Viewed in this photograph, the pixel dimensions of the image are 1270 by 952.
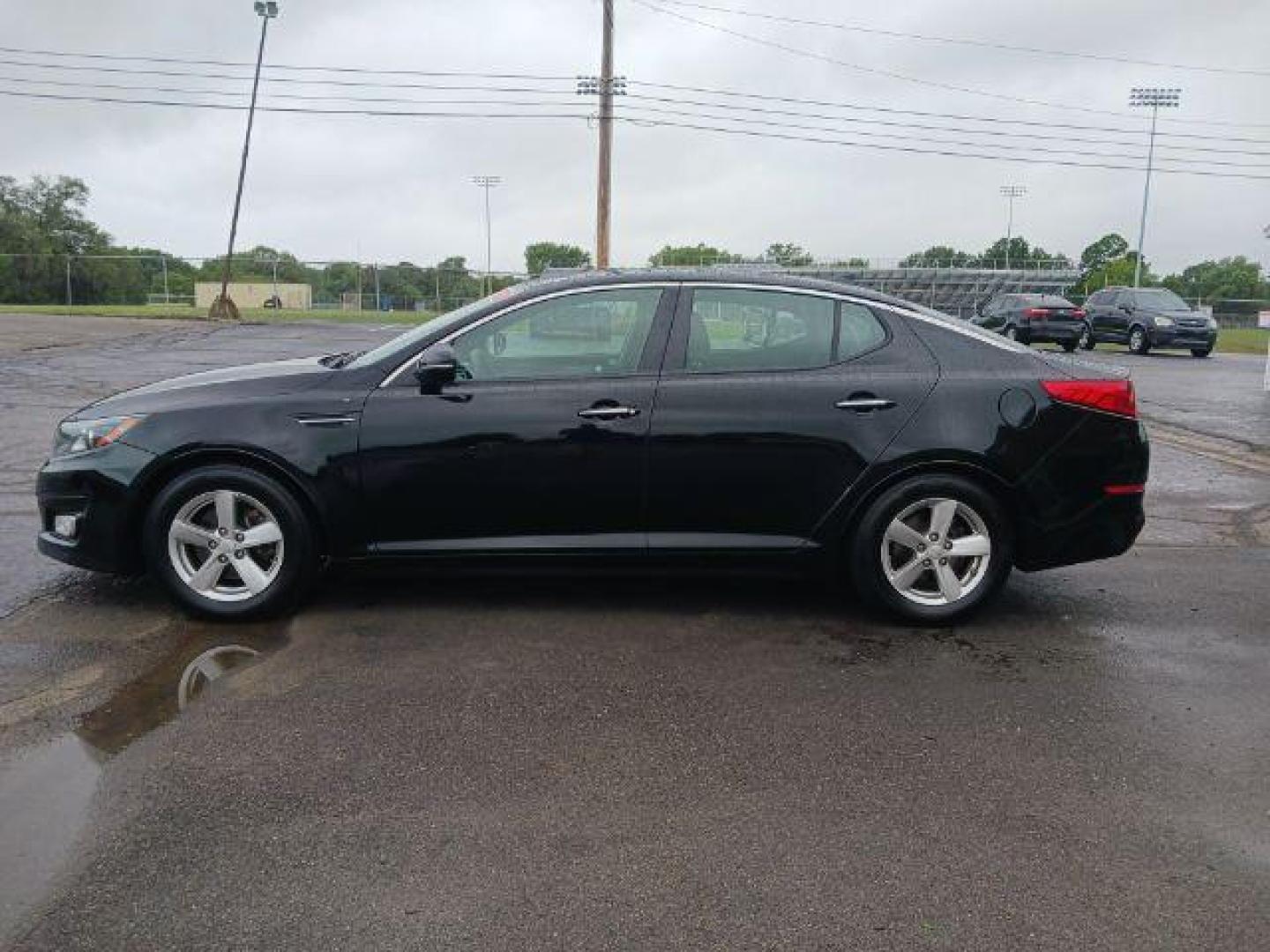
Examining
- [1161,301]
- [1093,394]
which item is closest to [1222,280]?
[1161,301]

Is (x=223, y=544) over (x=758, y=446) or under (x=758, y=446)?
under

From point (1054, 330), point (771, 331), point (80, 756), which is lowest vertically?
point (80, 756)

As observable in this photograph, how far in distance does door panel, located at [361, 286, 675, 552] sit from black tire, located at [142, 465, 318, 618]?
36 centimetres

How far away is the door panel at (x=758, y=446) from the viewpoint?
184 inches

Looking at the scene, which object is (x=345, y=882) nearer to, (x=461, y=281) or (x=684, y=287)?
(x=684, y=287)

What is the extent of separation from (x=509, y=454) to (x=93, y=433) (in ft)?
6.20

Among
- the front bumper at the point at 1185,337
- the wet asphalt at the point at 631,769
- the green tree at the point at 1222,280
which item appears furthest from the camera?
the green tree at the point at 1222,280

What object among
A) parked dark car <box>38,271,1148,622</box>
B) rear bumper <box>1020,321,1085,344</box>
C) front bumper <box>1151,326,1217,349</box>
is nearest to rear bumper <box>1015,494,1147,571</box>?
parked dark car <box>38,271,1148,622</box>

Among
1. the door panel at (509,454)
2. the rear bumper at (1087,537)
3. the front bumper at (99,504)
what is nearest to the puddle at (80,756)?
the front bumper at (99,504)

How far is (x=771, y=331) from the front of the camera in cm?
484

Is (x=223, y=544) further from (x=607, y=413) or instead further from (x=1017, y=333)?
(x=1017, y=333)

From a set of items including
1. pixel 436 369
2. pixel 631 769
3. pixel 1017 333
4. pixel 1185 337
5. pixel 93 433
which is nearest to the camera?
pixel 631 769

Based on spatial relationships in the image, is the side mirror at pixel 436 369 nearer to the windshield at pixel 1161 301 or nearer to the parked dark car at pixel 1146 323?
the parked dark car at pixel 1146 323

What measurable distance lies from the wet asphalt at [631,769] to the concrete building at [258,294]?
4323cm
